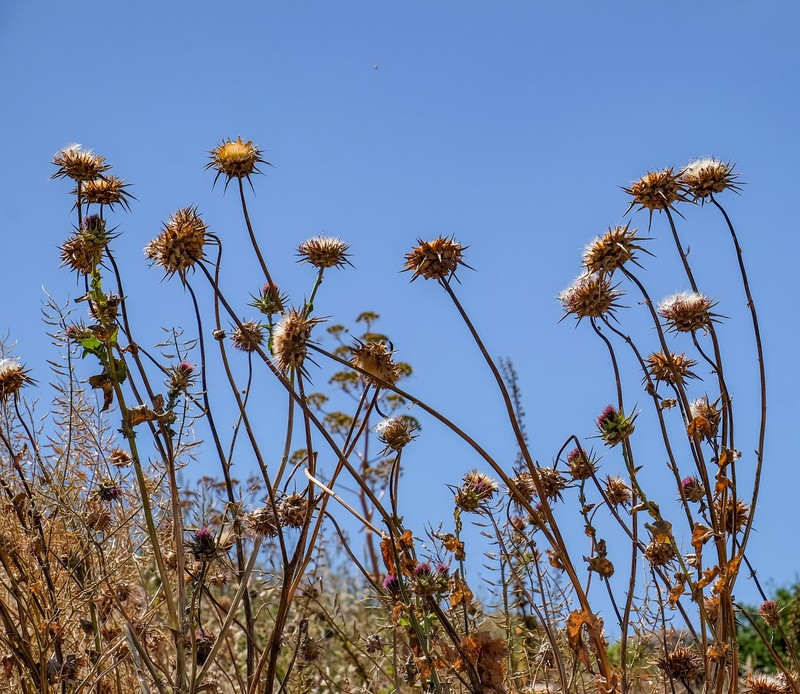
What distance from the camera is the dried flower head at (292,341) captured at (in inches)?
79.2

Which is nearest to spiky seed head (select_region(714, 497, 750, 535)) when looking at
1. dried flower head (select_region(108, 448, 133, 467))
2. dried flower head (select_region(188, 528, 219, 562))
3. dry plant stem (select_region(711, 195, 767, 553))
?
dry plant stem (select_region(711, 195, 767, 553))

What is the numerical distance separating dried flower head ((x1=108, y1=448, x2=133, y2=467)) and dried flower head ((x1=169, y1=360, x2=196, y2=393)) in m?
0.63

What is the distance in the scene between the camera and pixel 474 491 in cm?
248

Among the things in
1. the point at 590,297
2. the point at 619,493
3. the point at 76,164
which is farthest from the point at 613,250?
the point at 76,164

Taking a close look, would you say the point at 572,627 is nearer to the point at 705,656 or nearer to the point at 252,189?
the point at 705,656

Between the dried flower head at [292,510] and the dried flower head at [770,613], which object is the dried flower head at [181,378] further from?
the dried flower head at [770,613]

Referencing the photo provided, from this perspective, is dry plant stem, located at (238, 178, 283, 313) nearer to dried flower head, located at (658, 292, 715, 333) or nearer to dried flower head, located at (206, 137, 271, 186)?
dried flower head, located at (206, 137, 271, 186)

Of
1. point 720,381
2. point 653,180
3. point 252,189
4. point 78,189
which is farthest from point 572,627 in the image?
point 78,189

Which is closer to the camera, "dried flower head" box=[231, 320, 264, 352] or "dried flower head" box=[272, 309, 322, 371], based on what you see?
"dried flower head" box=[272, 309, 322, 371]

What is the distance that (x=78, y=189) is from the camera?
8.46 ft

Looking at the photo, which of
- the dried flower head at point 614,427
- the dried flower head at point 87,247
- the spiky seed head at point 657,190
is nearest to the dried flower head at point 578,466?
the dried flower head at point 614,427

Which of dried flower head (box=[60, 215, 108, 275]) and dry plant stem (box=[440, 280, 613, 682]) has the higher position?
dried flower head (box=[60, 215, 108, 275])

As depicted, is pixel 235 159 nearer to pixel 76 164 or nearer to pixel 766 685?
pixel 76 164

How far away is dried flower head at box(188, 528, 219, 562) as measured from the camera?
2207 mm
